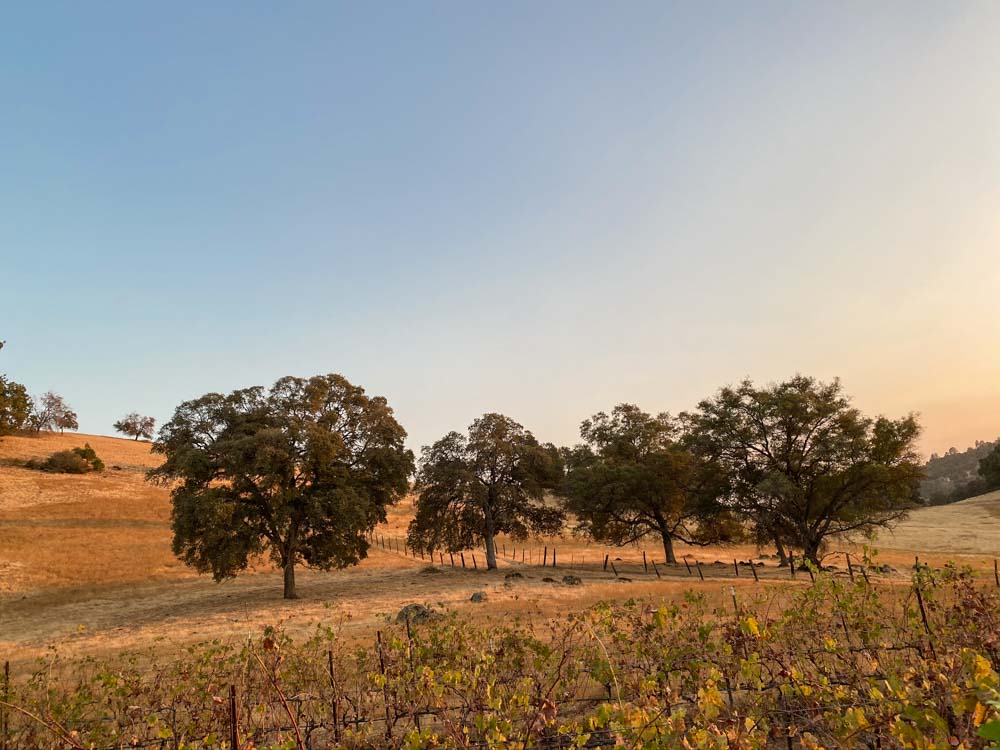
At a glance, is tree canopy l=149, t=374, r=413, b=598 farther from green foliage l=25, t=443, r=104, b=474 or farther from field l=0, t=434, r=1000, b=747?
green foliage l=25, t=443, r=104, b=474

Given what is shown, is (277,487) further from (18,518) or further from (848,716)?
(18,518)

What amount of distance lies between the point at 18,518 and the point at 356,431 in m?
37.0

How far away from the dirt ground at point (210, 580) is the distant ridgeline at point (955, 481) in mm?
17201

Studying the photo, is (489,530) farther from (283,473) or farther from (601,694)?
(601,694)

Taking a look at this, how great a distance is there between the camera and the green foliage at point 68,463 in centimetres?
6600

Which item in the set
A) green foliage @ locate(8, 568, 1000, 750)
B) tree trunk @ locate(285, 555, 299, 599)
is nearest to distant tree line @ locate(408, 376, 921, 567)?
tree trunk @ locate(285, 555, 299, 599)

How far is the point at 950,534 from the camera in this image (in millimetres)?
56094

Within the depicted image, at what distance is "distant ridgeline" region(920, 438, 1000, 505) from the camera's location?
99.9 m

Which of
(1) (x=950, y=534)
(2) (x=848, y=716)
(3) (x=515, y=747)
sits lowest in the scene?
(1) (x=950, y=534)

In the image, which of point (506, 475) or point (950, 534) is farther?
point (950, 534)

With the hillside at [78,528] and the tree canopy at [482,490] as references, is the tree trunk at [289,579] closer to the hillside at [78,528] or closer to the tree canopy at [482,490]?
the tree canopy at [482,490]

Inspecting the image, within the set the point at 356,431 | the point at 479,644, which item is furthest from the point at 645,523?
the point at 479,644

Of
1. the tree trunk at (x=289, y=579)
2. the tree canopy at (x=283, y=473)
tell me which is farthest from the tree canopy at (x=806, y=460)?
the tree trunk at (x=289, y=579)

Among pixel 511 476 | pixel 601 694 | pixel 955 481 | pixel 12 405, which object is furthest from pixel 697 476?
pixel 955 481
